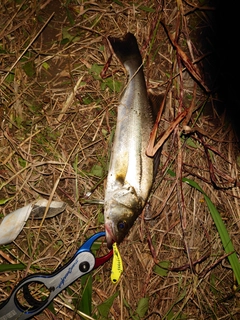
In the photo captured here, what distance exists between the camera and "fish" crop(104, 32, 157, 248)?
2383 mm

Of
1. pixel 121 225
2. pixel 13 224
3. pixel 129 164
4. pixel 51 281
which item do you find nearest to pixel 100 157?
pixel 129 164

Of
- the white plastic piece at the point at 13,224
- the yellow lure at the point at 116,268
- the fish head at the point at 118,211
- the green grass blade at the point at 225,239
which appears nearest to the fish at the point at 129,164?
the fish head at the point at 118,211

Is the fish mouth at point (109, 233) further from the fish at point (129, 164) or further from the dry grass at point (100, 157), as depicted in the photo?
the dry grass at point (100, 157)

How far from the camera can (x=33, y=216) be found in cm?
247

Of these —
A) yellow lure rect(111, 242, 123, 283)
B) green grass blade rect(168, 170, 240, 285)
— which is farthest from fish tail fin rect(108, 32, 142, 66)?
yellow lure rect(111, 242, 123, 283)

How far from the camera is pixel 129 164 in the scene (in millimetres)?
2406

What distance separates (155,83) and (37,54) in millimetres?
1044

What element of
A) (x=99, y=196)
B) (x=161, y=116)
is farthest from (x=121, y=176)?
(x=161, y=116)

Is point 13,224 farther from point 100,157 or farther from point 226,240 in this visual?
point 226,240

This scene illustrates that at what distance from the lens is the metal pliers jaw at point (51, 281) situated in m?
2.24

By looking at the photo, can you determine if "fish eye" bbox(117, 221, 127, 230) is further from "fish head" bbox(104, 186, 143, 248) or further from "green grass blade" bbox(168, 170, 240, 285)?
"green grass blade" bbox(168, 170, 240, 285)

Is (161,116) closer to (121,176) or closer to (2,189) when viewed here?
Answer: (121,176)

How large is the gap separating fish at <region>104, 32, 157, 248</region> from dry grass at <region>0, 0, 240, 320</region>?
15cm

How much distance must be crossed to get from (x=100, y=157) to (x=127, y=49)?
93 centimetres
